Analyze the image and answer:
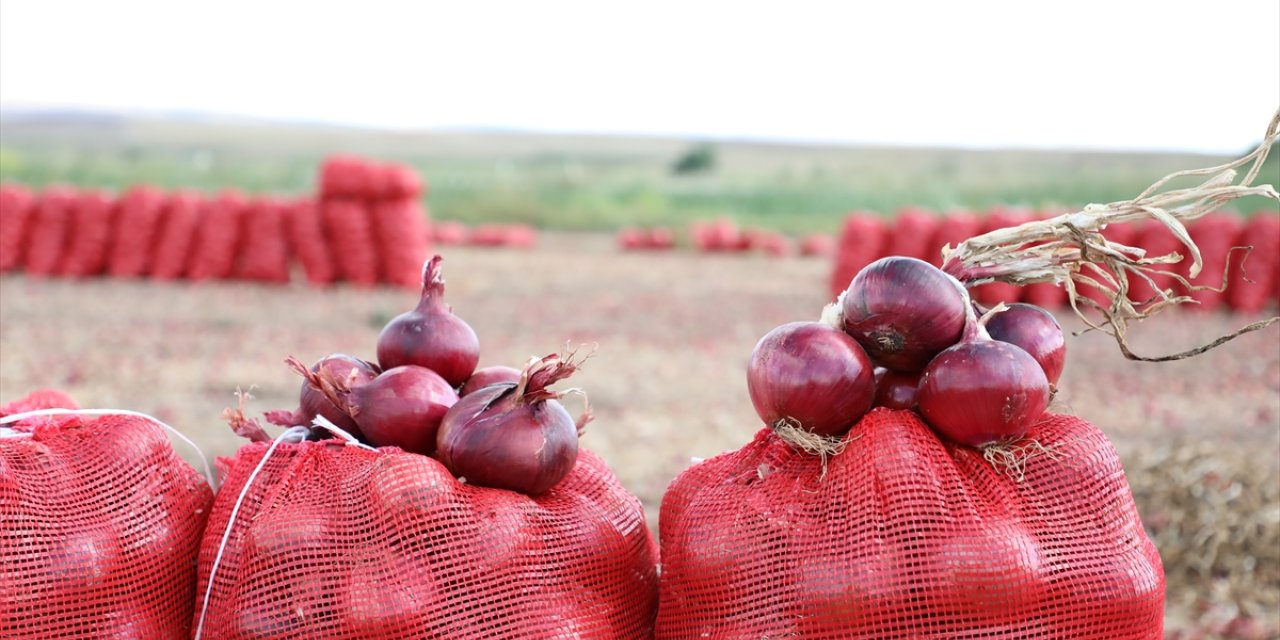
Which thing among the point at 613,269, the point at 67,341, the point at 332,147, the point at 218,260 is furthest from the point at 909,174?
the point at 67,341

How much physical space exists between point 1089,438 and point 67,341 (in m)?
9.50

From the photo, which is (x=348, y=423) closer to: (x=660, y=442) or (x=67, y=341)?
(x=660, y=442)

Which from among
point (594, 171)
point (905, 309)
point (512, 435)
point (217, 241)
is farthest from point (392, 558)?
point (594, 171)

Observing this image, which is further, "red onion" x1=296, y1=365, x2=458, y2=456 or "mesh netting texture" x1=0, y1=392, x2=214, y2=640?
"red onion" x1=296, y1=365, x2=458, y2=456

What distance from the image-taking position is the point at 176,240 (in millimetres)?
14703

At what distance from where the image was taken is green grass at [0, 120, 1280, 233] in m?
32.4

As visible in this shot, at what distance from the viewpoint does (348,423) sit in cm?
234

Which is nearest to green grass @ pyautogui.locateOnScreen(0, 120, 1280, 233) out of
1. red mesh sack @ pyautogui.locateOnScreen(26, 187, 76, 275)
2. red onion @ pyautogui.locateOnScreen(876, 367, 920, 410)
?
red onion @ pyautogui.locateOnScreen(876, 367, 920, 410)

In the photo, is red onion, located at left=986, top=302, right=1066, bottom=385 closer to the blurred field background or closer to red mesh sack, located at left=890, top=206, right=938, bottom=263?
the blurred field background

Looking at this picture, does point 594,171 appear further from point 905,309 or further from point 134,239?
point 905,309

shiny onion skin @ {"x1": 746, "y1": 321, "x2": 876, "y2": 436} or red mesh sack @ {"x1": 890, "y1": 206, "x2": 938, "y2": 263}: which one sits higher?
shiny onion skin @ {"x1": 746, "y1": 321, "x2": 876, "y2": 436}

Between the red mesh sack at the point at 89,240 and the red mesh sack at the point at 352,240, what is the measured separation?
327 centimetres

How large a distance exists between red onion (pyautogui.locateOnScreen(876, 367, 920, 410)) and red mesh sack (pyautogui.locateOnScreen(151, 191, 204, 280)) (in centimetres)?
1408

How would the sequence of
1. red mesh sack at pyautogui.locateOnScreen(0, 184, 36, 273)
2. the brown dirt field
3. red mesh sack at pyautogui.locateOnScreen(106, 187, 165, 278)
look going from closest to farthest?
the brown dirt field
red mesh sack at pyautogui.locateOnScreen(106, 187, 165, 278)
red mesh sack at pyautogui.locateOnScreen(0, 184, 36, 273)
